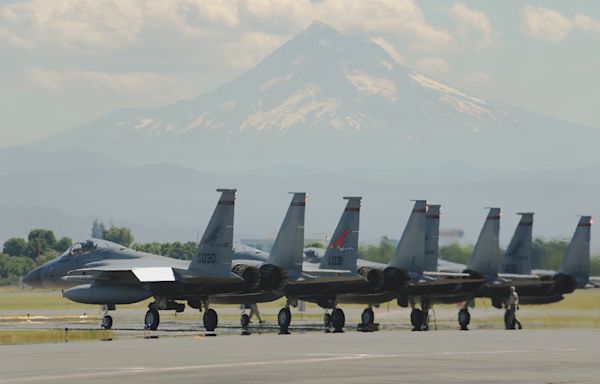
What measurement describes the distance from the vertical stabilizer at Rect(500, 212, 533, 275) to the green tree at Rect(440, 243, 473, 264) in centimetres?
1891

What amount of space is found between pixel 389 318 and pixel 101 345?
30904mm

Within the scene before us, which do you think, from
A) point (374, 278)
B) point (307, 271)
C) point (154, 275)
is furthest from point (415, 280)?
point (154, 275)

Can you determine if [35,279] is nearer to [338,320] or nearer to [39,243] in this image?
[338,320]

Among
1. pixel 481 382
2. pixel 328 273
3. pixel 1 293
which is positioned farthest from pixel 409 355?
pixel 1 293

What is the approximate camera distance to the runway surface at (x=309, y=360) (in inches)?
1256

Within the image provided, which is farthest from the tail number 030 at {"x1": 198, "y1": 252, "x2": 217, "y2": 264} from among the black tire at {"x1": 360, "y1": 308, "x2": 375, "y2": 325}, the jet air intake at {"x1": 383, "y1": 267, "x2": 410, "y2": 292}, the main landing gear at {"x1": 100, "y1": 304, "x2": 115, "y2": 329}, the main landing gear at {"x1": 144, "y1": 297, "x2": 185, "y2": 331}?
the black tire at {"x1": 360, "y1": 308, "x2": 375, "y2": 325}

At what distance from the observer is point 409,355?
39.3 metres

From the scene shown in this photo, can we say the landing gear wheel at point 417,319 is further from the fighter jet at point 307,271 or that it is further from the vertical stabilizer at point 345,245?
the vertical stabilizer at point 345,245

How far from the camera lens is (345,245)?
58.9 meters

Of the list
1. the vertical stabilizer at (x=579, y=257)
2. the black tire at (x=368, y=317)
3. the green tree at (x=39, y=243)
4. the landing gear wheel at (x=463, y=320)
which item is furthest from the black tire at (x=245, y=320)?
the green tree at (x=39, y=243)

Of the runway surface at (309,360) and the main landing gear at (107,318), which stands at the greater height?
the main landing gear at (107,318)

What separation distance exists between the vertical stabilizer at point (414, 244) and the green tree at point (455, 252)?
27930mm

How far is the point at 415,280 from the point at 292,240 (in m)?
6.25

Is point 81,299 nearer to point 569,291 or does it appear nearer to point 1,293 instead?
point 569,291
